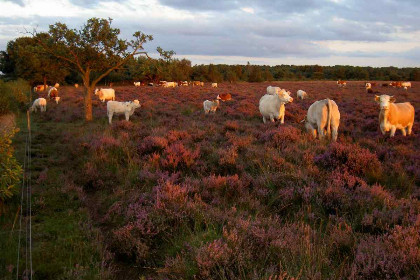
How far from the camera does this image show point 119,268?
3.86m

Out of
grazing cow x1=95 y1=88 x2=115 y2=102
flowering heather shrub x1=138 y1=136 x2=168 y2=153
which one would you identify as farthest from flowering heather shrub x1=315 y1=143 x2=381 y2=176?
grazing cow x1=95 y1=88 x2=115 y2=102

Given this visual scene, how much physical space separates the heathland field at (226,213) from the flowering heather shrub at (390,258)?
0.6 inches

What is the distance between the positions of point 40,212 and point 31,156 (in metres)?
4.86

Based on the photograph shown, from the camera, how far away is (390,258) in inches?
121

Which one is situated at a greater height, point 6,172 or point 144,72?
point 144,72

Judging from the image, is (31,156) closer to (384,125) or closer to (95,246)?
(95,246)

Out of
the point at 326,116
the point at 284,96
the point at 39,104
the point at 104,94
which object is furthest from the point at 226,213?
the point at 104,94

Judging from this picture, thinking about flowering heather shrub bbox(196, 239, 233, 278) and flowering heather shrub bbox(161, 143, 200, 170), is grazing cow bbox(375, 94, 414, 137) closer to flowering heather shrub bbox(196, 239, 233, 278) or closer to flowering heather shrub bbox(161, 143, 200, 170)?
flowering heather shrub bbox(161, 143, 200, 170)

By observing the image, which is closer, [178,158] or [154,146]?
Result: [178,158]

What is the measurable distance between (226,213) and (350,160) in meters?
3.73

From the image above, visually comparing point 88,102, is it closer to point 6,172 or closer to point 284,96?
point 284,96

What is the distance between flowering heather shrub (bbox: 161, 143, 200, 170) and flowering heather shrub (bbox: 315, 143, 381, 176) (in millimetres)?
3082

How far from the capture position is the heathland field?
3225mm

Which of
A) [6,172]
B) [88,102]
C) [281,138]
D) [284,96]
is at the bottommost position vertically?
[6,172]
